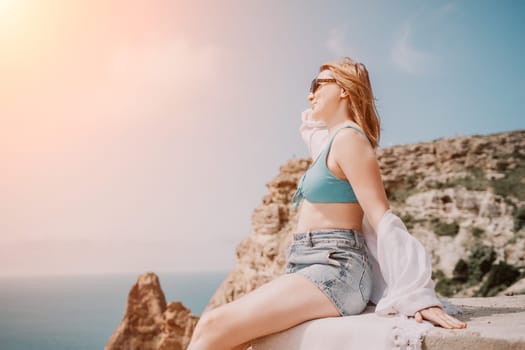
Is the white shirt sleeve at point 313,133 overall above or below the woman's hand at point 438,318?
above

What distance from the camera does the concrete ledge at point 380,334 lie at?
6.40 feet

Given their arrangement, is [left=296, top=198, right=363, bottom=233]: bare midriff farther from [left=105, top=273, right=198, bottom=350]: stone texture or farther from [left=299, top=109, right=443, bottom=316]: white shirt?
[left=105, top=273, right=198, bottom=350]: stone texture

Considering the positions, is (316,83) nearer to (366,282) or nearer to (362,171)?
(362,171)

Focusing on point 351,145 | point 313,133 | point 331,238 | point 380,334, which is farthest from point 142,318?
point 380,334

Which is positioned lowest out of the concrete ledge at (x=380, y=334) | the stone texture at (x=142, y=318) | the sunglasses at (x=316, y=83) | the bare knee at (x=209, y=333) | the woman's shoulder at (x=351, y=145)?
the stone texture at (x=142, y=318)

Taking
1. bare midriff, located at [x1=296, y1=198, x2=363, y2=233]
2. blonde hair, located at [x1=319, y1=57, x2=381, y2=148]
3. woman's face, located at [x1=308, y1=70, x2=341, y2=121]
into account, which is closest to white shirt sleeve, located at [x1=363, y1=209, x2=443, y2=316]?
bare midriff, located at [x1=296, y1=198, x2=363, y2=233]

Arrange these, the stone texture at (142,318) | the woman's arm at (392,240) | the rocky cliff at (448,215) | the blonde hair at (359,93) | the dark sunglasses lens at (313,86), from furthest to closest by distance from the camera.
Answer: the stone texture at (142,318) → the rocky cliff at (448,215) → the dark sunglasses lens at (313,86) → the blonde hair at (359,93) → the woman's arm at (392,240)

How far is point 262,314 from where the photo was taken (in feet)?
7.33

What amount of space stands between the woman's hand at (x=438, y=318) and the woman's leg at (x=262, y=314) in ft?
1.50

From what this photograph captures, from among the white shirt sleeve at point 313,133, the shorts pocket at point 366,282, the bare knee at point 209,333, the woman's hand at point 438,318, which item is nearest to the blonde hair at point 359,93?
the white shirt sleeve at point 313,133

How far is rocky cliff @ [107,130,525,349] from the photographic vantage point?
22766 millimetres

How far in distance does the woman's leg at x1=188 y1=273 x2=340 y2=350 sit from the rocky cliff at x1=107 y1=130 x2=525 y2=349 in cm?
2147

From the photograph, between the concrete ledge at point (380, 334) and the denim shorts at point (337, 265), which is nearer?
the concrete ledge at point (380, 334)

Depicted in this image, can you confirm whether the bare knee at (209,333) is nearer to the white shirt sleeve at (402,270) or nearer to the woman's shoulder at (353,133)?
the white shirt sleeve at (402,270)
